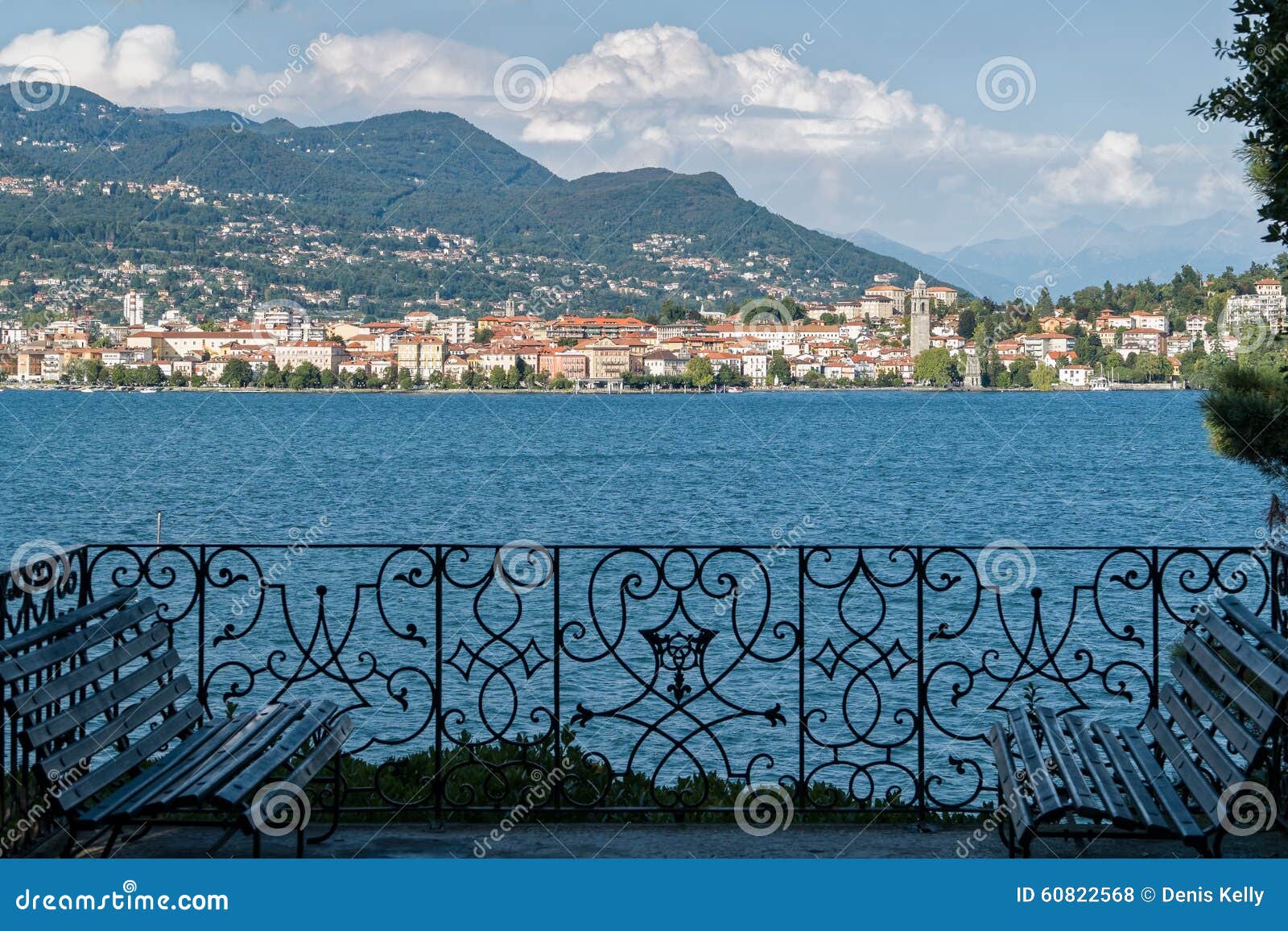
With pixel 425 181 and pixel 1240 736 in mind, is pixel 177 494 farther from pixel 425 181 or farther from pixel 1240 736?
pixel 425 181

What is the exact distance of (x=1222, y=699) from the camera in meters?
3.88

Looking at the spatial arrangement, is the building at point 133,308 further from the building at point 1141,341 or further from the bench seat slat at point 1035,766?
the bench seat slat at point 1035,766

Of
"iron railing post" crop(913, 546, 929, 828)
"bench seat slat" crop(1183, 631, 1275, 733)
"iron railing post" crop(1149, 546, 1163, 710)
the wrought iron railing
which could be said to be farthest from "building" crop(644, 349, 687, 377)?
"bench seat slat" crop(1183, 631, 1275, 733)

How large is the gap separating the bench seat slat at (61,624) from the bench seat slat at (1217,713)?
2995 millimetres

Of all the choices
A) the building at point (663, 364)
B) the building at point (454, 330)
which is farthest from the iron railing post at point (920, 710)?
the building at point (663, 364)

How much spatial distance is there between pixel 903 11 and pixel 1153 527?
33646 mm

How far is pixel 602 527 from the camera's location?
32812 millimetres

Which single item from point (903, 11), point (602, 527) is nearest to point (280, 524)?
point (602, 527)

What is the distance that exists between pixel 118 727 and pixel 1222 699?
3.05 metres

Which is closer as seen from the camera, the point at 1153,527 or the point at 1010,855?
A: the point at 1010,855

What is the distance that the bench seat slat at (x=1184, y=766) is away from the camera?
11.2 feet

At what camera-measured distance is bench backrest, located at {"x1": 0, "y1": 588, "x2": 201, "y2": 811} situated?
3.41m

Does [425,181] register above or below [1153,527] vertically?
above

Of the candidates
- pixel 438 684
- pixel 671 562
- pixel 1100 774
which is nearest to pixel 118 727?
pixel 438 684
